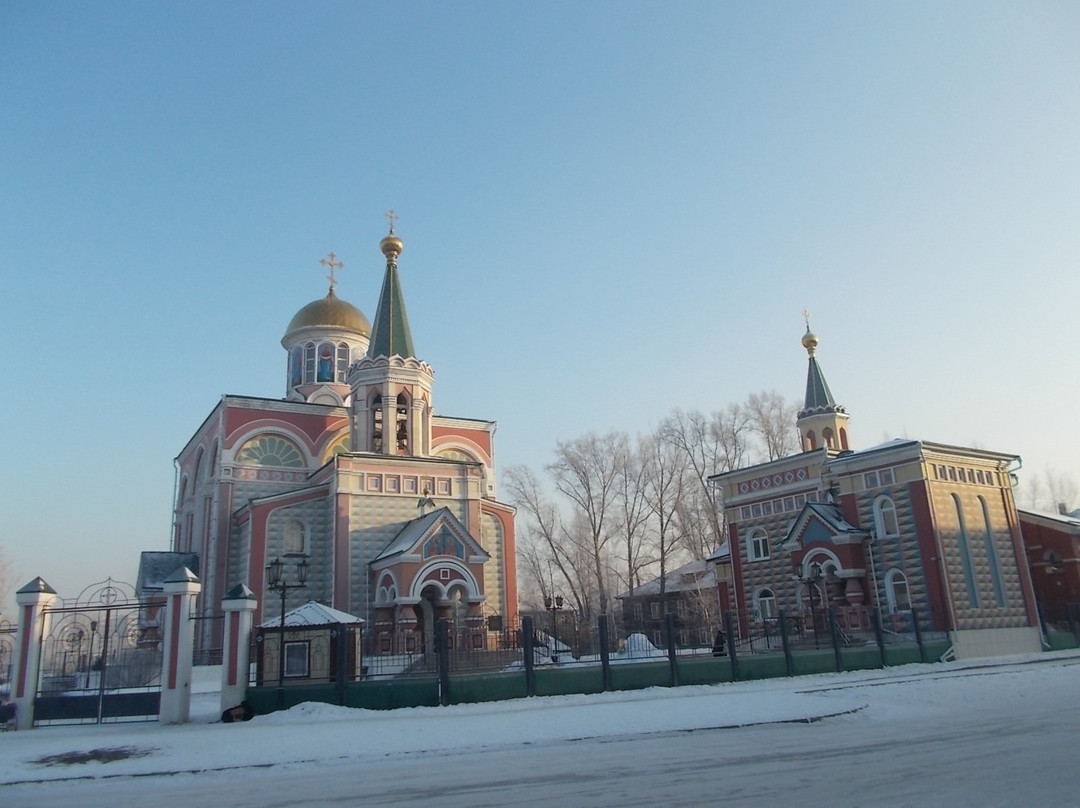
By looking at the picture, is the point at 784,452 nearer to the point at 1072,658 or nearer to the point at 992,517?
the point at 992,517

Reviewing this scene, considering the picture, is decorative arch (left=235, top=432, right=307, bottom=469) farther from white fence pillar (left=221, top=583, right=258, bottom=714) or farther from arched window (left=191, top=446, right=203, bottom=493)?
white fence pillar (left=221, top=583, right=258, bottom=714)

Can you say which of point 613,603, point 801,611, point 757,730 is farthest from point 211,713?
point 613,603

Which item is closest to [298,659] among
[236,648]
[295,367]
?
[236,648]

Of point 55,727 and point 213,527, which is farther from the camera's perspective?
point 213,527

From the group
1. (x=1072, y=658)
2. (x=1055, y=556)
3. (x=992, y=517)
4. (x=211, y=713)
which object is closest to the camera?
(x=211, y=713)

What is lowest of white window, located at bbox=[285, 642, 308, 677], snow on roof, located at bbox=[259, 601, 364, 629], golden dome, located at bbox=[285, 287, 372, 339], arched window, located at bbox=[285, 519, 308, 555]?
white window, located at bbox=[285, 642, 308, 677]

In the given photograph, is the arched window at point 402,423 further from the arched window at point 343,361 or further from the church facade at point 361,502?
the arched window at point 343,361

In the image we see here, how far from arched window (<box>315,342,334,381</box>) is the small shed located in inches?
867

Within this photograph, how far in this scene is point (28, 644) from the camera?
49.5 feet

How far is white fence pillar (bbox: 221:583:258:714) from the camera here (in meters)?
15.0

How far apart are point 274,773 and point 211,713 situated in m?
7.36

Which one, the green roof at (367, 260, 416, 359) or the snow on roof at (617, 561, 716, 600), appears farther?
the snow on roof at (617, 561, 716, 600)

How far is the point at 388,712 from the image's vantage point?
594 inches

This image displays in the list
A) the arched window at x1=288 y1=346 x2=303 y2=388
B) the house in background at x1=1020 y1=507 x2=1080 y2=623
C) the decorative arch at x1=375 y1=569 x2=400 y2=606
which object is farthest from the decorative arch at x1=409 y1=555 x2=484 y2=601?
the house in background at x1=1020 y1=507 x2=1080 y2=623
